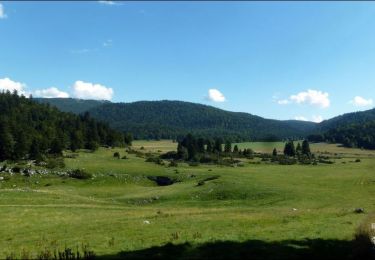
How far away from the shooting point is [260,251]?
23.1 m

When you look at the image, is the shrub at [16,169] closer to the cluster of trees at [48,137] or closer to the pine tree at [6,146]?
the cluster of trees at [48,137]

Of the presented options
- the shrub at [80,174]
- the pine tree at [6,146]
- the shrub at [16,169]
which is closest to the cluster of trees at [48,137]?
the pine tree at [6,146]

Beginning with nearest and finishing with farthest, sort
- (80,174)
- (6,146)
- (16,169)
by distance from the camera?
(80,174) → (16,169) → (6,146)

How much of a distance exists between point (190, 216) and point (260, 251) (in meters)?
16.5

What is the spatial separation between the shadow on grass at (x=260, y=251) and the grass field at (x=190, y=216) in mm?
61

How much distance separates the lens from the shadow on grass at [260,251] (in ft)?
73.0

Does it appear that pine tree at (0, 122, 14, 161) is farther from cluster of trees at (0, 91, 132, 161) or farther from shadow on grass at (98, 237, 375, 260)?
shadow on grass at (98, 237, 375, 260)

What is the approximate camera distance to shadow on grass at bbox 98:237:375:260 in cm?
2225

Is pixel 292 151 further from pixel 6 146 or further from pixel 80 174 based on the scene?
pixel 6 146

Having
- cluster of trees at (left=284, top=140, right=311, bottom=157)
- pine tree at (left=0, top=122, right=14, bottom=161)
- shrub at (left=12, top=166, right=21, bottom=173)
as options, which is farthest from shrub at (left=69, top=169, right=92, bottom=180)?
cluster of trees at (left=284, top=140, right=311, bottom=157)

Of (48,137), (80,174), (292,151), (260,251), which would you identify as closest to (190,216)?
(260,251)

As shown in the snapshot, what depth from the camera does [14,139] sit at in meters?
126

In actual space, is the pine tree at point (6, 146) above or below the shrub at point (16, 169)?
above

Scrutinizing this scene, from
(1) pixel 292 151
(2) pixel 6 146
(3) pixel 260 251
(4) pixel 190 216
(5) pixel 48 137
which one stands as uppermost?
(5) pixel 48 137
